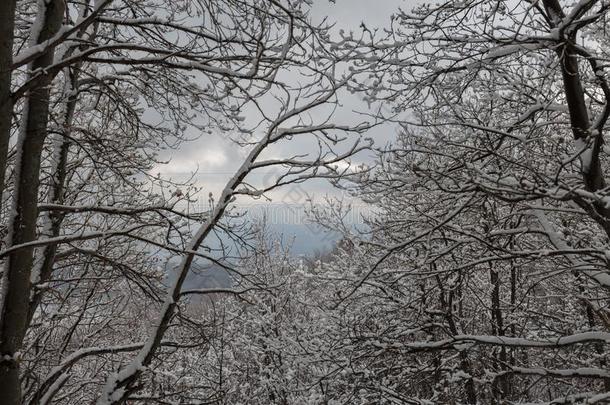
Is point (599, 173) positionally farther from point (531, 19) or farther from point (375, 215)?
point (375, 215)

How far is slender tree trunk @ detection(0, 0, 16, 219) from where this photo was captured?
88.6 inches

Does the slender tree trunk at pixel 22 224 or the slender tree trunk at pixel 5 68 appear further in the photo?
the slender tree trunk at pixel 22 224

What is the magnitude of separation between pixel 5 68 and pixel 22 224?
93 cm

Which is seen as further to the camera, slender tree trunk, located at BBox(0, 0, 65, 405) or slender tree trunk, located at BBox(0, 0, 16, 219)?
slender tree trunk, located at BBox(0, 0, 65, 405)

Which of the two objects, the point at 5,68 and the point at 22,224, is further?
the point at 22,224

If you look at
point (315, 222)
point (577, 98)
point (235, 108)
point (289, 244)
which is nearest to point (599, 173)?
point (577, 98)

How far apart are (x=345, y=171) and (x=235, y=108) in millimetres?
1087

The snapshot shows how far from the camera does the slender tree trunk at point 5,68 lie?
7.38 feet

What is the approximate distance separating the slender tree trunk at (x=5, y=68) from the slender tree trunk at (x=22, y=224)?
294 millimetres

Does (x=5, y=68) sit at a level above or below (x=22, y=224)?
above

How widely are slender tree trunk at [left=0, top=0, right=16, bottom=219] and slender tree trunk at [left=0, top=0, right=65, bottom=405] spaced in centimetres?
29

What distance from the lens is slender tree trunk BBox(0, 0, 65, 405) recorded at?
8.54 feet

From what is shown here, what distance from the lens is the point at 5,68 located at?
88.7 inches

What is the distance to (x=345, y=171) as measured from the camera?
125 inches
